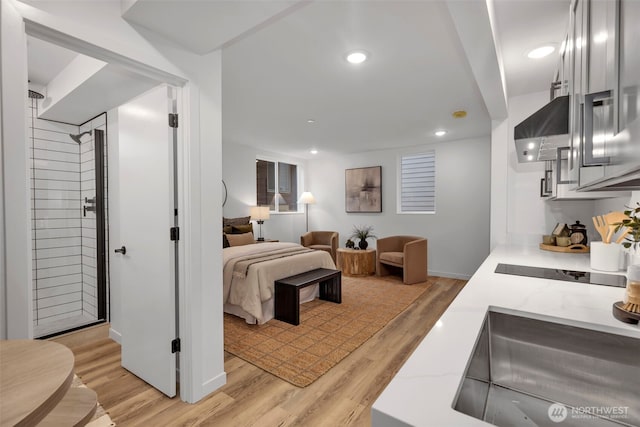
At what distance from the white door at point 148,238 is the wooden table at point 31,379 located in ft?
3.32

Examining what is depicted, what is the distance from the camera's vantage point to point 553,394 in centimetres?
93

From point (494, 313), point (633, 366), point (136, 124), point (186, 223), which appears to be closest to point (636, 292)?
point (633, 366)

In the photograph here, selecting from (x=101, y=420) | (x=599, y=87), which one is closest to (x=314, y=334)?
(x=101, y=420)

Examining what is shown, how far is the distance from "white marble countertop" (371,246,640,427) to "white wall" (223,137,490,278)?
328 centimetres

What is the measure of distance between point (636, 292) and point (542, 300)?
0.27 metres

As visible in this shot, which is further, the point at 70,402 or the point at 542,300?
the point at 542,300

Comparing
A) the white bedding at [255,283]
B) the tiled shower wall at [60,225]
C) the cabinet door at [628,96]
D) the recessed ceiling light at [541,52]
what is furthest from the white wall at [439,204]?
the cabinet door at [628,96]

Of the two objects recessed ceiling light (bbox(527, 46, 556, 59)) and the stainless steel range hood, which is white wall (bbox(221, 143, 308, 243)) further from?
the stainless steel range hood

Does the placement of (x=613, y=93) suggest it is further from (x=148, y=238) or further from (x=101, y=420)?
(x=101, y=420)

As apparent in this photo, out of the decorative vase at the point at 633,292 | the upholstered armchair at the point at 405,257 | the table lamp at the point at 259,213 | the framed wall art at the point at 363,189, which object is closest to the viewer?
the decorative vase at the point at 633,292

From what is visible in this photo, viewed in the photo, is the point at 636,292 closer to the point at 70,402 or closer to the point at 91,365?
the point at 70,402

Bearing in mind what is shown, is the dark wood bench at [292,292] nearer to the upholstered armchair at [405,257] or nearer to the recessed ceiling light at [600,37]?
the upholstered armchair at [405,257]

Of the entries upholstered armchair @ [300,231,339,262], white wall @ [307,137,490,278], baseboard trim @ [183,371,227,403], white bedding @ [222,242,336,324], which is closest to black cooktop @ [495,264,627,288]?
baseboard trim @ [183,371,227,403]

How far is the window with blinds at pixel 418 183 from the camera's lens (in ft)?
17.9
